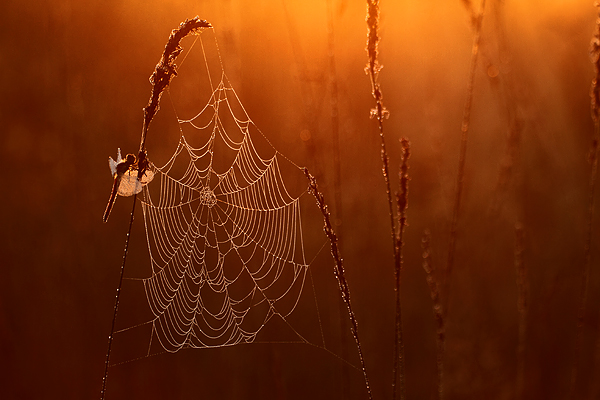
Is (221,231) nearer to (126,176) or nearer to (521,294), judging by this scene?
(126,176)

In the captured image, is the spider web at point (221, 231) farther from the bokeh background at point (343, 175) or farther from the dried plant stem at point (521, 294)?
the dried plant stem at point (521, 294)

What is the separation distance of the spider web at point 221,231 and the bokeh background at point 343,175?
7 cm

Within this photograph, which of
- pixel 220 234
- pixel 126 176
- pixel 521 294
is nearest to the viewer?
pixel 126 176

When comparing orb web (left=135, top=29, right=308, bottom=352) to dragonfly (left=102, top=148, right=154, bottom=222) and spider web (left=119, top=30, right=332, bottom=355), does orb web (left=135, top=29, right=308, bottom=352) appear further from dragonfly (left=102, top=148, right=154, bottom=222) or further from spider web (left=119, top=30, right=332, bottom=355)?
dragonfly (left=102, top=148, right=154, bottom=222)

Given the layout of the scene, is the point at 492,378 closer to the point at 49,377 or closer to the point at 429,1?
the point at 429,1

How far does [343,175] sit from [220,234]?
384 millimetres

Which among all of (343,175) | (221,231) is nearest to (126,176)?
(221,231)

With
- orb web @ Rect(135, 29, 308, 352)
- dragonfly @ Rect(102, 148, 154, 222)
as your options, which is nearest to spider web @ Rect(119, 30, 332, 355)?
orb web @ Rect(135, 29, 308, 352)

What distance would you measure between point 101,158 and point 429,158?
0.93 metres

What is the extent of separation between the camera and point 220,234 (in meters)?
1.30

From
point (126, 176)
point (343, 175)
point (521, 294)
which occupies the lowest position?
point (521, 294)

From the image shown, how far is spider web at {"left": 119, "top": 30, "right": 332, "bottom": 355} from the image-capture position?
1211 millimetres

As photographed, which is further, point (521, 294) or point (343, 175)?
point (343, 175)

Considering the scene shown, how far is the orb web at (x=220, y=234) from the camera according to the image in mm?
1210
